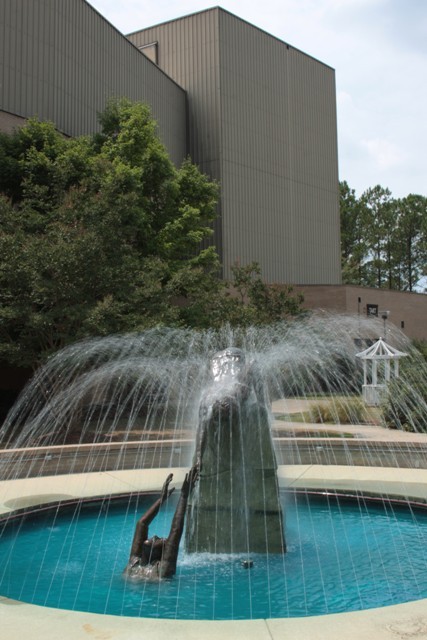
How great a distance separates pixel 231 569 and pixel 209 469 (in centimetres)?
101

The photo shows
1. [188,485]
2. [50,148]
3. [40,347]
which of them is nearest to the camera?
[188,485]

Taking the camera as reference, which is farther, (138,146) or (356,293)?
(356,293)

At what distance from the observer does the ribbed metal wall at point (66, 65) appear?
78.9 feet

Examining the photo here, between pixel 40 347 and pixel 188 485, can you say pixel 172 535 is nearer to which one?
pixel 188 485

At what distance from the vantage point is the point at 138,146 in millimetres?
25156

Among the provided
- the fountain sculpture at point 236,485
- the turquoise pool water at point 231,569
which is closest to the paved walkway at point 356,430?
the turquoise pool water at point 231,569

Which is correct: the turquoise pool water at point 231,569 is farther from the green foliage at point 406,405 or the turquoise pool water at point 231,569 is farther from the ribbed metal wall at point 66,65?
the ribbed metal wall at point 66,65

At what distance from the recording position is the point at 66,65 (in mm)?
26953

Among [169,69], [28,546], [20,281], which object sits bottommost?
[28,546]

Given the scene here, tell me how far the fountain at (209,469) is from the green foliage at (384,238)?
45.9 m

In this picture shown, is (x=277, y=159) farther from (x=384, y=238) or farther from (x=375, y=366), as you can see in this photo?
(x=384, y=238)

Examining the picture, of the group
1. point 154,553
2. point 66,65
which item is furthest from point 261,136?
point 154,553

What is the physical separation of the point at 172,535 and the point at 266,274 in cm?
3229

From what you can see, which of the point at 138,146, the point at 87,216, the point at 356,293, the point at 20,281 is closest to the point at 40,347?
the point at 20,281
